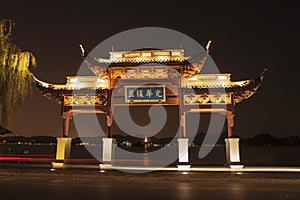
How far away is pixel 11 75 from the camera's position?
524 inches

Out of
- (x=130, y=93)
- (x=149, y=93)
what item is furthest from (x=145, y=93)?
(x=130, y=93)

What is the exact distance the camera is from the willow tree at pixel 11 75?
13102mm

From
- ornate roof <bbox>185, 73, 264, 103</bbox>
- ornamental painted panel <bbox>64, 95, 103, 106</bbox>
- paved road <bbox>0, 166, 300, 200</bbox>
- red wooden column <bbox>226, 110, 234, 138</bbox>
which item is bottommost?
paved road <bbox>0, 166, 300, 200</bbox>

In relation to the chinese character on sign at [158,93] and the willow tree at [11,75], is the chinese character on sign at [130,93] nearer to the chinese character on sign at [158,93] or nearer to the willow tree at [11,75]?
the chinese character on sign at [158,93]

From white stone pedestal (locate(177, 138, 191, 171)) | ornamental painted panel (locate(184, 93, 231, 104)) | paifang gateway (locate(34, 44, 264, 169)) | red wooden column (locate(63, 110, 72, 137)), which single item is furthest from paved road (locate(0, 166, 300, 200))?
ornamental painted panel (locate(184, 93, 231, 104))

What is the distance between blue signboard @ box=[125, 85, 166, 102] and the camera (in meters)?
15.5

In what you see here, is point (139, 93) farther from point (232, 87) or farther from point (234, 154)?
point (234, 154)

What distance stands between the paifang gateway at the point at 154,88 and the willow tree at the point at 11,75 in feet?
8.81

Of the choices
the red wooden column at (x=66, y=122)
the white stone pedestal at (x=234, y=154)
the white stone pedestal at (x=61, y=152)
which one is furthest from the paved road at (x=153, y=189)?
the red wooden column at (x=66, y=122)

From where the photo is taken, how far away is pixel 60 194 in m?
7.47

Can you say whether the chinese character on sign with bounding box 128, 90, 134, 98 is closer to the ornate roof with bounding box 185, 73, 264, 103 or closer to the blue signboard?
the blue signboard

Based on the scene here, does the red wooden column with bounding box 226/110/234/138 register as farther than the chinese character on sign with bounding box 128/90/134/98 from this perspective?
No

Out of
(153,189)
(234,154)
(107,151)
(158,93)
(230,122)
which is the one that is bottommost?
(153,189)

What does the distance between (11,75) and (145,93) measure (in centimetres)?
719
